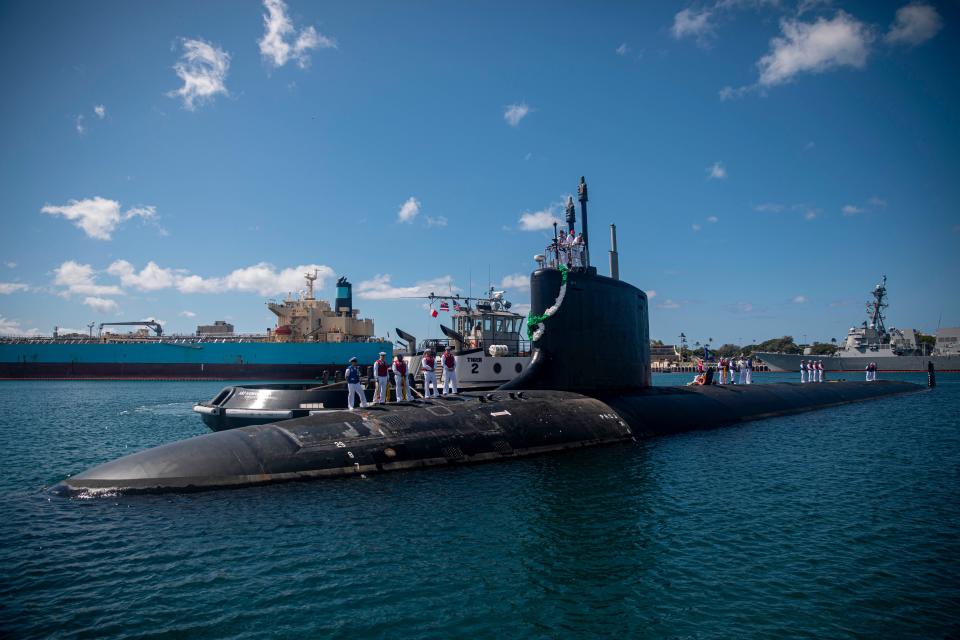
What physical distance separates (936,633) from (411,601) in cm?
442

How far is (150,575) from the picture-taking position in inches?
217

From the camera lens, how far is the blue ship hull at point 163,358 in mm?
52438

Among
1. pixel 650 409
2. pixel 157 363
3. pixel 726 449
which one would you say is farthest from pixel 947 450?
Answer: pixel 157 363

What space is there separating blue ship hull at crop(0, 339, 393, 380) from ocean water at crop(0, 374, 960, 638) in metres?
42.1

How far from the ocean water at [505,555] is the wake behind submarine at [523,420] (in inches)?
16.7

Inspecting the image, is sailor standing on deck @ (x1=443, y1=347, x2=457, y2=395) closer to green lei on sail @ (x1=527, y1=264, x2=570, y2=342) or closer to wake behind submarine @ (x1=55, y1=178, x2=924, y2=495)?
wake behind submarine @ (x1=55, y1=178, x2=924, y2=495)

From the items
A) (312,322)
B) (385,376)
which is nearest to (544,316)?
(385,376)

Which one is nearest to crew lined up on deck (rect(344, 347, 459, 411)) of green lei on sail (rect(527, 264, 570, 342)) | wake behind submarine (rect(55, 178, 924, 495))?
wake behind submarine (rect(55, 178, 924, 495))

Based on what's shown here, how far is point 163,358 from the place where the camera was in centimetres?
5438

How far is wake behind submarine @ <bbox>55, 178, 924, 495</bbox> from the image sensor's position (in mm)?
8672

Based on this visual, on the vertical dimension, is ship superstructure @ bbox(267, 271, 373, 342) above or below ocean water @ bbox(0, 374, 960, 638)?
above

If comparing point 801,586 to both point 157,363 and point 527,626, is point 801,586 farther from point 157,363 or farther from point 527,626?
point 157,363

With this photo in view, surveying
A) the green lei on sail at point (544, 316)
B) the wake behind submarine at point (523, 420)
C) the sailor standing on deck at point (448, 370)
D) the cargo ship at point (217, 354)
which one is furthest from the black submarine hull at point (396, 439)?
the cargo ship at point (217, 354)

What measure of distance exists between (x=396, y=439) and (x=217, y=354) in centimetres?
5003
